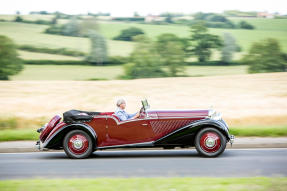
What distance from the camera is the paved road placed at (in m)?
7.59

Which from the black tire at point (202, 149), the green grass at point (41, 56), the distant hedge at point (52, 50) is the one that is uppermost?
the distant hedge at point (52, 50)

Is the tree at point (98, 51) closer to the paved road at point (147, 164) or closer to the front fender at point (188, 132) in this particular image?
the paved road at point (147, 164)

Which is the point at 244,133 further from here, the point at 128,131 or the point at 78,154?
the point at 78,154

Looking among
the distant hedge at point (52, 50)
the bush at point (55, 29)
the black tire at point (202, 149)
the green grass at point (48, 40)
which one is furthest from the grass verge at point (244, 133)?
the bush at point (55, 29)

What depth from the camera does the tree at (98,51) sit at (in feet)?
149

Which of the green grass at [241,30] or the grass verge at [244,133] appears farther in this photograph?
the green grass at [241,30]

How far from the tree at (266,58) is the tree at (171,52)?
21.9 ft

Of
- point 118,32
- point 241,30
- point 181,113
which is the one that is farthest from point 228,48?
point 181,113

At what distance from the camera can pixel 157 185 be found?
5.81 m

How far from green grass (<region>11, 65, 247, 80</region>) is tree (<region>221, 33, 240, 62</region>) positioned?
231 cm

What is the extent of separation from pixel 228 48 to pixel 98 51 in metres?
14.0

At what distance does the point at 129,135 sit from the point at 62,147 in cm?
160

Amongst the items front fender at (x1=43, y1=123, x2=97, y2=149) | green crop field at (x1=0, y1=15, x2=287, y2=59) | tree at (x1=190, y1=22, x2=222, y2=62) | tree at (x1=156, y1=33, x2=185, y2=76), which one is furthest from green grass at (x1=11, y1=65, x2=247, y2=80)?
front fender at (x1=43, y1=123, x2=97, y2=149)

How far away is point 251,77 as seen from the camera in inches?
1371
